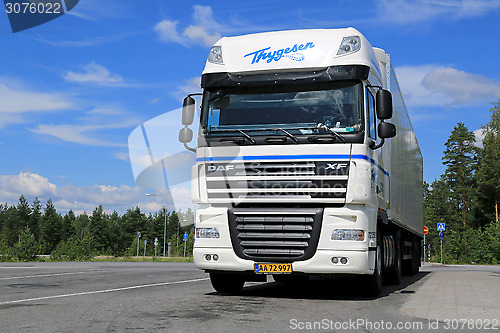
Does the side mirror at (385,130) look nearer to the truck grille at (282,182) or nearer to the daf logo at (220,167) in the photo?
the truck grille at (282,182)

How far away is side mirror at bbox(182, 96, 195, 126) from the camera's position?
9867mm

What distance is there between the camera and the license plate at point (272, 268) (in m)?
8.83

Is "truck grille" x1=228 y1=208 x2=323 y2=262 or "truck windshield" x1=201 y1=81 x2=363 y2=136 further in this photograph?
"truck windshield" x1=201 y1=81 x2=363 y2=136

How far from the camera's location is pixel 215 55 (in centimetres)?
1009

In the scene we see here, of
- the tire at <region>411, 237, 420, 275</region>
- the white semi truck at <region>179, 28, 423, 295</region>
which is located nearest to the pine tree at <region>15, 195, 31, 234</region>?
the tire at <region>411, 237, 420, 275</region>

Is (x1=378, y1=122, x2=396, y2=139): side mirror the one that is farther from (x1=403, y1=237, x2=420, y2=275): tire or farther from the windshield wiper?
(x1=403, y1=237, x2=420, y2=275): tire

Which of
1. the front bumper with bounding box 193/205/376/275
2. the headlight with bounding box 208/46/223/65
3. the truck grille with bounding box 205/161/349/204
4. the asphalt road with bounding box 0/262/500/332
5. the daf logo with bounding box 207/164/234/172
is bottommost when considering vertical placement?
the asphalt road with bounding box 0/262/500/332

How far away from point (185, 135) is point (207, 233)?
68.0 inches

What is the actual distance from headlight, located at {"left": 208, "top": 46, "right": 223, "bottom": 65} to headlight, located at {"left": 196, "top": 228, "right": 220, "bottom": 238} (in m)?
2.82

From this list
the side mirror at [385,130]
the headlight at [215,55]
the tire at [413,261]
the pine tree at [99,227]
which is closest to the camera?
the side mirror at [385,130]

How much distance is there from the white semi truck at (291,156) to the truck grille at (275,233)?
0.6 inches

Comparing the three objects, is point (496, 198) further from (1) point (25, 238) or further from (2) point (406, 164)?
(2) point (406, 164)

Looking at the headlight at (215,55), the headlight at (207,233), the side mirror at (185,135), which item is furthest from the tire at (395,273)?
the headlight at (215,55)

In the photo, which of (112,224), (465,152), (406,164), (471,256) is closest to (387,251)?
(406,164)
